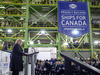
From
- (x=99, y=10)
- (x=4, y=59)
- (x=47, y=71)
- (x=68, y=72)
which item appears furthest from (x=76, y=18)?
(x=68, y=72)

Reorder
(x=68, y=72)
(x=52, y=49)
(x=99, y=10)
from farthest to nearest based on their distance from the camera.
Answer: (x=52, y=49)
(x=99, y=10)
(x=68, y=72)

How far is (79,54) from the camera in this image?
16.3 metres

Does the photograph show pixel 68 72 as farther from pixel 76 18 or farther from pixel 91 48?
pixel 91 48

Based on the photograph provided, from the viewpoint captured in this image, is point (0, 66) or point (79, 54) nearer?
point (0, 66)

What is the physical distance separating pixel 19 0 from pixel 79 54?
1275cm

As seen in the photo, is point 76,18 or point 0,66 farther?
point 76,18

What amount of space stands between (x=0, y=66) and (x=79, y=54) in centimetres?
1467

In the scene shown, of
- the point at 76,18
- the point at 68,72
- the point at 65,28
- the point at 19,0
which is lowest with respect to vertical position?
the point at 68,72

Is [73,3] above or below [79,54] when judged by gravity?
above

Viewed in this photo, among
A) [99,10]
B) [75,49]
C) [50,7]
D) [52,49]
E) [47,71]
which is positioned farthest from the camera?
[52,49]

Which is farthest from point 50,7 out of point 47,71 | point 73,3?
point 47,71

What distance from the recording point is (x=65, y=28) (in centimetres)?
1500

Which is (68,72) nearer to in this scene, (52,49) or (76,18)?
(76,18)

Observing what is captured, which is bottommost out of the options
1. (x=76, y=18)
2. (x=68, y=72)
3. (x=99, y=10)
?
(x=68, y=72)
